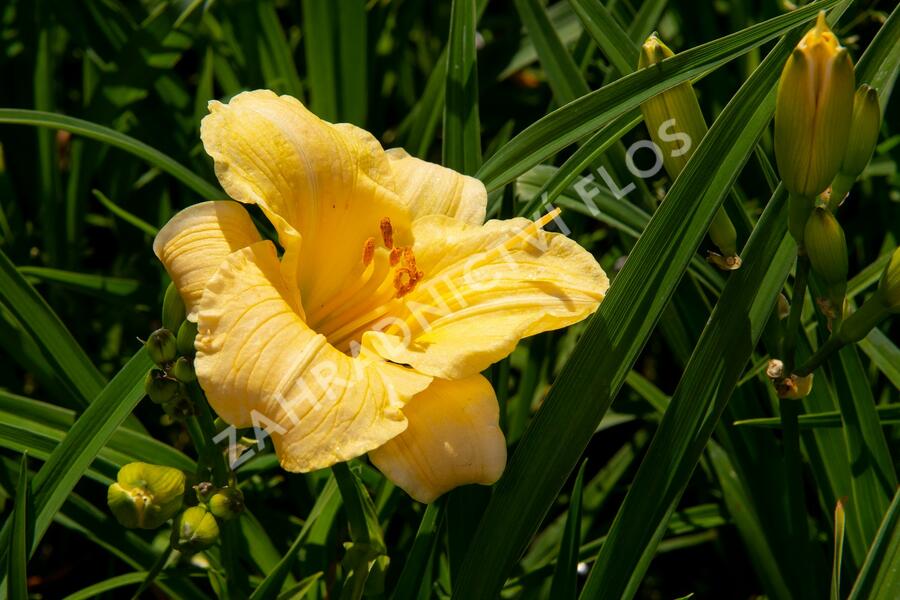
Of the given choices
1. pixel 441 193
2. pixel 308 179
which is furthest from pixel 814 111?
pixel 308 179

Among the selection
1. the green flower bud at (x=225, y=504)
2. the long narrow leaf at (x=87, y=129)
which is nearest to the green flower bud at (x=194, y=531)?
the green flower bud at (x=225, y=504)

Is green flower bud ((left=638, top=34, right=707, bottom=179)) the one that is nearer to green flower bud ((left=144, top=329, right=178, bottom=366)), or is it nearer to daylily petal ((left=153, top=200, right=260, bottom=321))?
daylily petal ((left=153, top=200, right=260, bottom=321))


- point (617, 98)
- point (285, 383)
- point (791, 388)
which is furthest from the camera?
point (617, 98)

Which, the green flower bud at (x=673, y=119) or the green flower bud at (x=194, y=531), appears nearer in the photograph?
the green flower bud at (x=194, y=531)

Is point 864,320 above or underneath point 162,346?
underneath

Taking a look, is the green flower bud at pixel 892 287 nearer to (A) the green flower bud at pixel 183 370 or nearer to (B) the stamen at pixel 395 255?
(B) the stamen at pixel 395 255

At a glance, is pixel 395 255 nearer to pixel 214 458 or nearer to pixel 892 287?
pixel 214 458

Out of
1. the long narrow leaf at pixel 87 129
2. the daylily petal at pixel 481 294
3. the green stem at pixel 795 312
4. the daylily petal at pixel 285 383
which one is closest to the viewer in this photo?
the daylily petal at pixel 285 383
